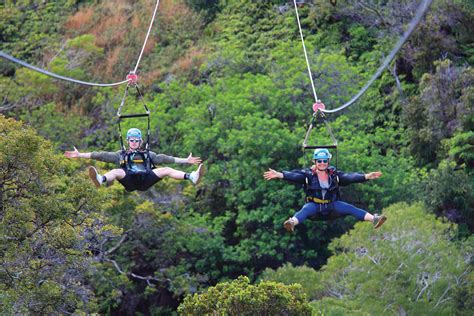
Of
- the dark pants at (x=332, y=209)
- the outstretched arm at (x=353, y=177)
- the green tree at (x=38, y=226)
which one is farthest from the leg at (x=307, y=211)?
the green tree at (x=38, y=226)

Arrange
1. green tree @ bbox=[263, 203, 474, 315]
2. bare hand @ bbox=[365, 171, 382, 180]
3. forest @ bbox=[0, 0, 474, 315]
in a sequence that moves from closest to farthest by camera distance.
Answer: bare hand @ bbox=[365, 171, 382, 180] < forest @ bbox=[0, 0, 474, 315] < green tree @ bbox=[263, 203, 474, 315]

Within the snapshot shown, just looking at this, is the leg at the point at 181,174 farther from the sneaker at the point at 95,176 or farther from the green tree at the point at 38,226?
the green tree at the point at 38,226

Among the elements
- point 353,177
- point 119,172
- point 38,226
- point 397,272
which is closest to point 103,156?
point 119,172

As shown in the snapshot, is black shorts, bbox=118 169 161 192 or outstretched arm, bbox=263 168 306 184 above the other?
outstretched arm, bbox=263 168 306 184

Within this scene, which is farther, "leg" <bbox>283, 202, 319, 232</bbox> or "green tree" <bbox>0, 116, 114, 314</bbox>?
"green tree" <bbox>0, 116, 114, 314</bbox>

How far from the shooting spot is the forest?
29625 mm

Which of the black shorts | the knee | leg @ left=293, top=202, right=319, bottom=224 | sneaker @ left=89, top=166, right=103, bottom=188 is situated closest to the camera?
sneaker @ left=89, top=166, right=103, bottom=188

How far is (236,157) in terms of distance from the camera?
41688 mm

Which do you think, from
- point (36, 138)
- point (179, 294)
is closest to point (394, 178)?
point (179, 294)

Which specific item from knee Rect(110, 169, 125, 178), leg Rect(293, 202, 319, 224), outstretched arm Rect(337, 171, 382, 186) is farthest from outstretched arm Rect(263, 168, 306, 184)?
knee Rect(110, 169, 125, 178)

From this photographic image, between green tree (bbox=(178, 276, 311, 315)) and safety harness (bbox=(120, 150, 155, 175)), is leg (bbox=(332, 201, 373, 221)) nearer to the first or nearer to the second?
safety harness (bbox=(120, 150, 155, 175))

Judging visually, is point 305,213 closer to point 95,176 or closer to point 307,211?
point 307,211

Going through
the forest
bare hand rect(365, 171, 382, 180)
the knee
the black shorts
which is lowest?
the forest

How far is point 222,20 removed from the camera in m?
51.8
